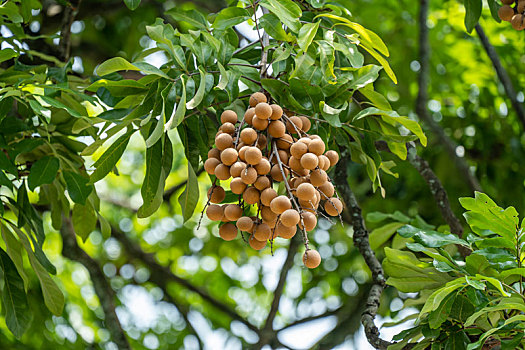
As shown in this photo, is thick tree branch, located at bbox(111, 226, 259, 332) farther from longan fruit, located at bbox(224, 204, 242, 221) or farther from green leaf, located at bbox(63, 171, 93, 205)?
longan fruit, located at bbox(224, 204, 242, 221)

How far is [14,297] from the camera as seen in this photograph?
5.07ft

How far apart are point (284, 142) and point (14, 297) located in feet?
2.93

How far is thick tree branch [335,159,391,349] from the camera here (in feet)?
4.53

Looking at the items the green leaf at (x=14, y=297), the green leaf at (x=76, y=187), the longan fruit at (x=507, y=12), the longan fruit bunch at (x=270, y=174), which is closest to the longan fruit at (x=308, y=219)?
the longan fruit bunch at (x=270, y=174)

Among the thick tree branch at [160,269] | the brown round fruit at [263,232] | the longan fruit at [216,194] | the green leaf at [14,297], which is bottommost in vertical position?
the thick tree branch at [160,269]

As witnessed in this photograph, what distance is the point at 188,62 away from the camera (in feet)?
4.01

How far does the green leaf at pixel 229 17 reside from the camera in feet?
4.10

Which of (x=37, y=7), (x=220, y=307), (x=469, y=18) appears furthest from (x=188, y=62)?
(x=220, y=307)

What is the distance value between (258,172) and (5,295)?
2.92ft

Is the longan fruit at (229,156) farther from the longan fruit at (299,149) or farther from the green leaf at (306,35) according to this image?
the green leaf at (306,35)

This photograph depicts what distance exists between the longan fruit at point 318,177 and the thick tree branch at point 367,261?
1.67 ft

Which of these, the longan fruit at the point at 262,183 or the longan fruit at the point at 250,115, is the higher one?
the longan fruit at the point at 250,115

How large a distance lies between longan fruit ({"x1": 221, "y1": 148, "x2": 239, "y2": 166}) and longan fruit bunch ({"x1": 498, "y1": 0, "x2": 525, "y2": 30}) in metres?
0.77

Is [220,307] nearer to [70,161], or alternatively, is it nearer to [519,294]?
[70,161]
